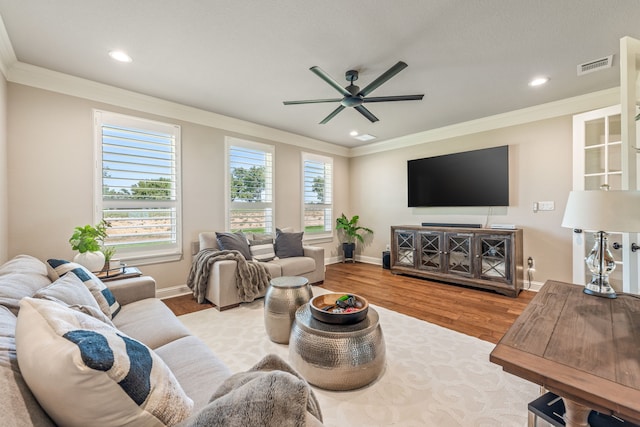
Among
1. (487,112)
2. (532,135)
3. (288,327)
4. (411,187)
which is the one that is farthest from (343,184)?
(288,327)

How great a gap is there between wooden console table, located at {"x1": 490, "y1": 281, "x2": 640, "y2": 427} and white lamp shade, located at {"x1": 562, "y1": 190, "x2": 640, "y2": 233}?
0.40 meters

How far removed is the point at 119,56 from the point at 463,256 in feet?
15.6

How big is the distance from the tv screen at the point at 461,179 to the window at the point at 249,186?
2.62 metres

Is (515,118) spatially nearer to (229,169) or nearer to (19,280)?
(229,169)

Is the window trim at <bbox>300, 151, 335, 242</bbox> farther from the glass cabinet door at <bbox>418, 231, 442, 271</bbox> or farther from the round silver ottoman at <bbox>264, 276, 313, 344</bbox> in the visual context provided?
the round silver ottoman at <bbox>264, 276, 313, 344</bbox>

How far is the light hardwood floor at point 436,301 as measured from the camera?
269 centimetres

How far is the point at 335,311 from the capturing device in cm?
189

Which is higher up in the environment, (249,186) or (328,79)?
(328,79)

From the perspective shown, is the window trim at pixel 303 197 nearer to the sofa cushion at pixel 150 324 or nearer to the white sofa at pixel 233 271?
the white sofa at pixel 233 271

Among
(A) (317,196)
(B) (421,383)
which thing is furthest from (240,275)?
(A) (317,196)

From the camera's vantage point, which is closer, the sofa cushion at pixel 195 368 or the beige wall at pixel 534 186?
the sofa cushion at pixel 195 368

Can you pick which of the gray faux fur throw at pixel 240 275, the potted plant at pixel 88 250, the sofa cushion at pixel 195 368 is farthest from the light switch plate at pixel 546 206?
the potted plant at pixel 88 250

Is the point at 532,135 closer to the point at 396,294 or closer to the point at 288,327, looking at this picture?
the point at 396,294

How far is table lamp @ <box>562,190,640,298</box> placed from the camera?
1.27 m
